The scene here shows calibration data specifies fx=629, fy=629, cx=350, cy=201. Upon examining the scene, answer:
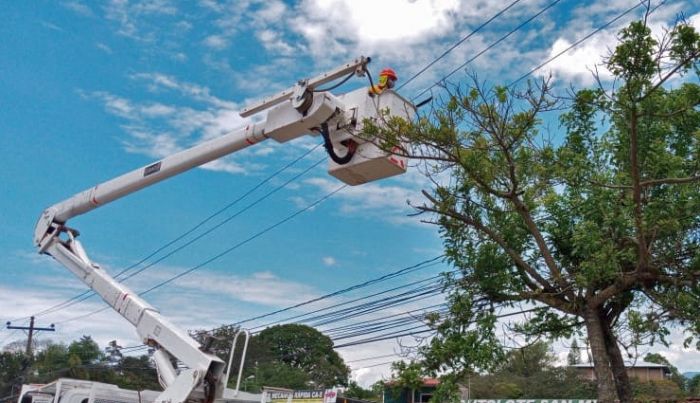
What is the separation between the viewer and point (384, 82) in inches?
291

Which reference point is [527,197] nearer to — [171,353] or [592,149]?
[592,149]

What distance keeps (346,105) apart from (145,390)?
17.7 ft

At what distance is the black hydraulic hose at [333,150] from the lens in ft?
24.1

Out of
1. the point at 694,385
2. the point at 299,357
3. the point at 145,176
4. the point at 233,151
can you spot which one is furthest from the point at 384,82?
the point at 299,357

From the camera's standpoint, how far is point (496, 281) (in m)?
9.45

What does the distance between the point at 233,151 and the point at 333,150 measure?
99.2 inches

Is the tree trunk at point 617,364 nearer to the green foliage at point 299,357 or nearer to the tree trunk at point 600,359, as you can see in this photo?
the tree trunk at point 600,359

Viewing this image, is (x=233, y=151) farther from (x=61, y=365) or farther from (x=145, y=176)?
(x=61, y=365)

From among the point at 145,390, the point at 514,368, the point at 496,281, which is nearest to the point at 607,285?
the point at 496,281

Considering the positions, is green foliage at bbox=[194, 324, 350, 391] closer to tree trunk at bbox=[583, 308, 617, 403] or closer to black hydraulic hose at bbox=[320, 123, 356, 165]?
tree trunk at bbox=[583, 308, 617, 403]

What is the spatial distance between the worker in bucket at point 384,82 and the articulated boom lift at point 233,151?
74 millimetres

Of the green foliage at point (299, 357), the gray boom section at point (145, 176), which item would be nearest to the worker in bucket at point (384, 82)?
the gray boom section at point (145, 176)

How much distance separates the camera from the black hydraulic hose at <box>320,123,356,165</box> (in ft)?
24.1

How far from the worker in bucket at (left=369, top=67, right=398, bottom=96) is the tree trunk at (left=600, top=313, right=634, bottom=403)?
15.9ft
